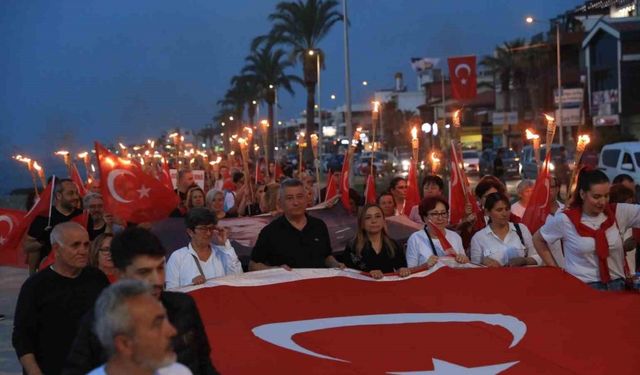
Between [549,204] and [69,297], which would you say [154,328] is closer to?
[69,297]

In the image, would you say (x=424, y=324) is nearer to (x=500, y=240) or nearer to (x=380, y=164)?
(x=500, y=240)

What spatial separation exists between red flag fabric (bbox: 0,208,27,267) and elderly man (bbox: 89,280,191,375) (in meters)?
6.68

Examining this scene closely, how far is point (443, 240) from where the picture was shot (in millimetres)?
7316

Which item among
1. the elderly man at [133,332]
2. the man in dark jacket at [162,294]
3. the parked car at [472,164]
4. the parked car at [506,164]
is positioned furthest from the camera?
the parked car at [472,164]

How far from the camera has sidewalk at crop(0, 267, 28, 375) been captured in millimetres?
9028

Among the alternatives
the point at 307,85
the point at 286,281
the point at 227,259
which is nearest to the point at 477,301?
the point at 286,281

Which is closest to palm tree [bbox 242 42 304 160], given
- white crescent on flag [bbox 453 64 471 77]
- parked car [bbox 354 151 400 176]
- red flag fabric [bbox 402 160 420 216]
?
parked car [bbox 354 151 400 176]

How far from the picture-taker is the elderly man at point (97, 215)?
883 cm

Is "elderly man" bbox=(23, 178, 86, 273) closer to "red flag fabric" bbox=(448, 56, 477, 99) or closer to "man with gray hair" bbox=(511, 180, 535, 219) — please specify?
"man with gray hair" bbox=(511, 180, 535, 219)

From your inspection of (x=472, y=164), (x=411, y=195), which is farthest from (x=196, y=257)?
(x=472, y=164)

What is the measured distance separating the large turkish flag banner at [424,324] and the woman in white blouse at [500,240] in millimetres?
582

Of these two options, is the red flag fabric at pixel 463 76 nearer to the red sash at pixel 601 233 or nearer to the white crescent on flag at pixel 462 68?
the white crescent on flag at pixel 462 68

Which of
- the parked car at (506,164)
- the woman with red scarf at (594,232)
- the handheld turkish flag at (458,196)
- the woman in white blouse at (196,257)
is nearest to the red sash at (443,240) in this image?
the woman with red scarf at (594,232)

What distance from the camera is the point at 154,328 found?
119 inches
